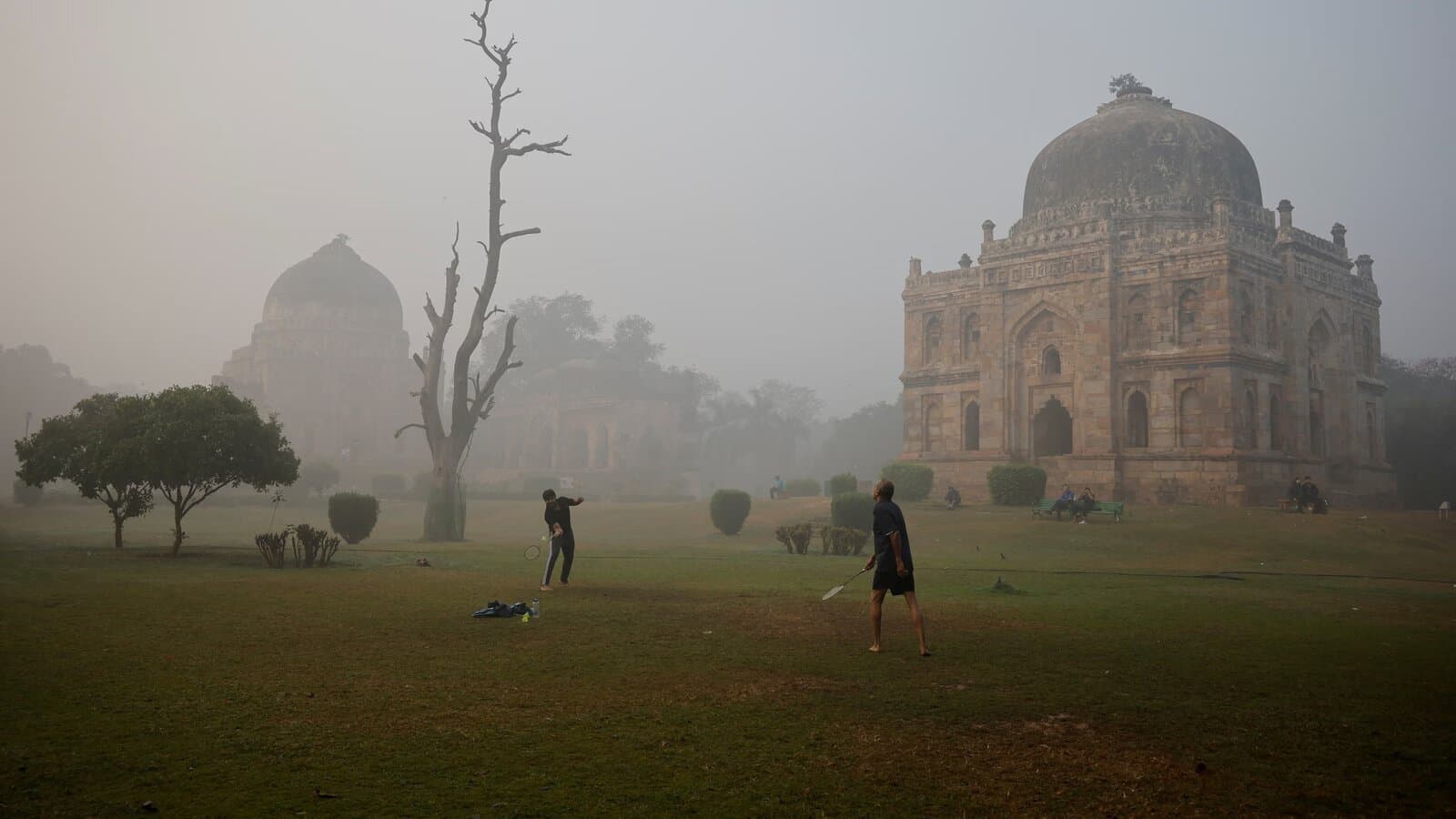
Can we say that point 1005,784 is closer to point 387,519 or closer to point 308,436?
point 387,519

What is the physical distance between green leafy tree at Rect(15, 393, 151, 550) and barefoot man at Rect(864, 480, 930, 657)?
14.9 meters

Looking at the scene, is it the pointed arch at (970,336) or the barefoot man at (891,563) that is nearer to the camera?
the barefoot man at (891,563)

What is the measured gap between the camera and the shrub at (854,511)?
26.9 metres

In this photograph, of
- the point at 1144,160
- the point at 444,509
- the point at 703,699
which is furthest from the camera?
the point at 1144,160

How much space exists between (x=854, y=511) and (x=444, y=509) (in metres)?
11.3

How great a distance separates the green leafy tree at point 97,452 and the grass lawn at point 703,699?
3041mm

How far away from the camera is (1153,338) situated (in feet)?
113

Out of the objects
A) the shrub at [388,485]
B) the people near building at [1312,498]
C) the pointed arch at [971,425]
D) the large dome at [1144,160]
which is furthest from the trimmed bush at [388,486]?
the people near building at [1312,498]

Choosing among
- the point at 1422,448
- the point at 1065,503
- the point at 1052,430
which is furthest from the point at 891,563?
the point at 1422,448

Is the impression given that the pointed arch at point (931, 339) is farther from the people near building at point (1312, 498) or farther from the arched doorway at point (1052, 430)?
the people near building at point (1312, 498)

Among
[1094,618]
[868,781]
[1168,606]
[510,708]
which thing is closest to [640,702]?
[510,708]

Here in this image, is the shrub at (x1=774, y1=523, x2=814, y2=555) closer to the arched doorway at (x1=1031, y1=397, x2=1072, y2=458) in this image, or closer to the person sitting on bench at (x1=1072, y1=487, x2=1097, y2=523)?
the person sitting on bench at (x1=1072, y1=487, x2=1097, y2=523)

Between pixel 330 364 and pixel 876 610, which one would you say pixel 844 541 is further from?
pixel 330 364

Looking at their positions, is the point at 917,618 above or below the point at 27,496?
below
